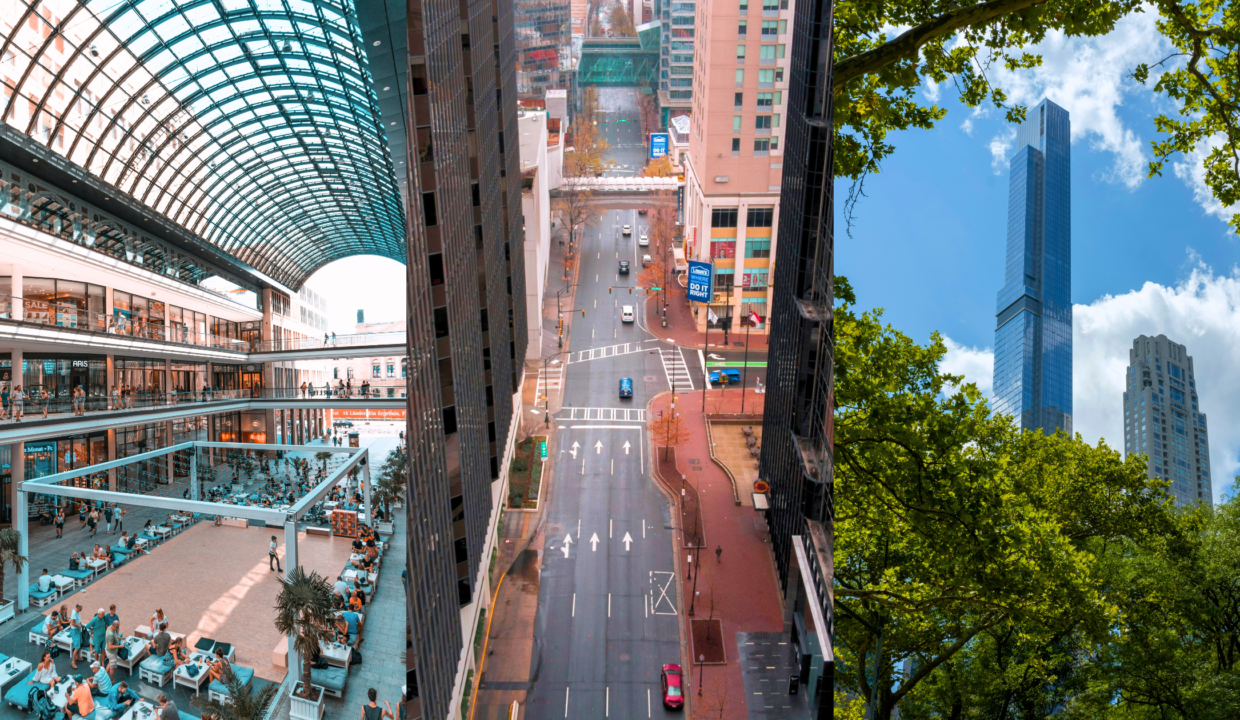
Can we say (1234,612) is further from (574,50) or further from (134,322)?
(574,50)

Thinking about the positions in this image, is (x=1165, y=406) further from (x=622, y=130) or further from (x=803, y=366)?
(x=622, y=130)

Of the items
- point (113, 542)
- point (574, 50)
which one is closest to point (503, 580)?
point (113, 542)

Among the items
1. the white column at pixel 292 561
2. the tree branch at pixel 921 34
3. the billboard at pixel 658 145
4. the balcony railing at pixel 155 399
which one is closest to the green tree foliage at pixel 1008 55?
the tree branch at pixel 921 34

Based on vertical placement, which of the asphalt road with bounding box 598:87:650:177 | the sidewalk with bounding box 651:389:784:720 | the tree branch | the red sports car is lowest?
the red sports car

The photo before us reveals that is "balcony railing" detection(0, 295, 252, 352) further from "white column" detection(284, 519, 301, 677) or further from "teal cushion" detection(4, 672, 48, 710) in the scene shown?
"white column" detection(284, 519, 301, 677)

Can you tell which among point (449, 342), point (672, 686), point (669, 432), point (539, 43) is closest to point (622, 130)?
point (539, 43)

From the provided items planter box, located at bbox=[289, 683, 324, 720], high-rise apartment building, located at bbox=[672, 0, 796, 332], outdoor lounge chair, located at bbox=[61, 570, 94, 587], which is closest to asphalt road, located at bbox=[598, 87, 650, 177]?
high-rise apartment building, located at bbox=[672, 0, 796, 332]

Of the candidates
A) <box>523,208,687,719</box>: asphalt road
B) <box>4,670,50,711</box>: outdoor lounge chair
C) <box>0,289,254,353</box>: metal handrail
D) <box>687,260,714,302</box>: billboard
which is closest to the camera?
<box>4,670,50,711</box>: outdoor lounge chair
